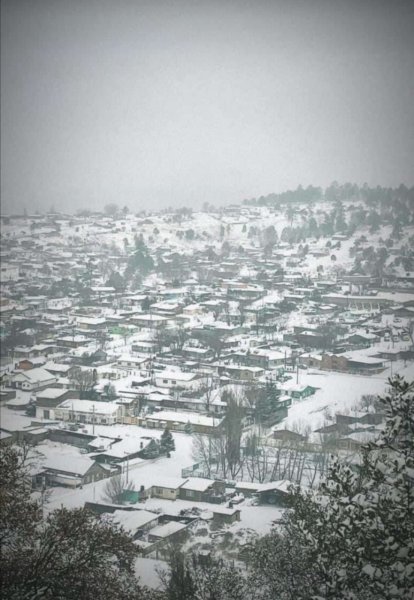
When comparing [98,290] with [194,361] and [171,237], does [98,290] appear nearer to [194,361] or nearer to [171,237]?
[194,361]

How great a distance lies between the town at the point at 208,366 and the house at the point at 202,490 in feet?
0.07

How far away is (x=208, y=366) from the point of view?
7.89 meters

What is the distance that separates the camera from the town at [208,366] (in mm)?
5668

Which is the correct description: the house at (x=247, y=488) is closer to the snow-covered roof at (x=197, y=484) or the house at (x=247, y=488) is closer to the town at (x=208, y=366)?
the town at (x=208, y=366)

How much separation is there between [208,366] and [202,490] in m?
2.49

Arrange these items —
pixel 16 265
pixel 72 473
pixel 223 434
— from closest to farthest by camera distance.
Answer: pixel 72 473 < pixel 223 434 < pixel 16 265

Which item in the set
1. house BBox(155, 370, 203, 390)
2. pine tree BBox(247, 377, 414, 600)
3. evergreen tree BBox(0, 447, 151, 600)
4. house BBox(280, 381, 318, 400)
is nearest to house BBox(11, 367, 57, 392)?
house BBox(155, 370, 203, 390)

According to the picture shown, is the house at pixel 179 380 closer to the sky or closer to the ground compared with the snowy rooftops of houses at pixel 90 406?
closer to the sky

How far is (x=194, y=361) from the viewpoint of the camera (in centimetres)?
805

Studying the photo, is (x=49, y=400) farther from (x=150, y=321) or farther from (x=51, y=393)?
(x=150, y=321)

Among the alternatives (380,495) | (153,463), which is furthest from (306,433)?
(380,495)

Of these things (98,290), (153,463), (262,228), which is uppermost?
(262,228)

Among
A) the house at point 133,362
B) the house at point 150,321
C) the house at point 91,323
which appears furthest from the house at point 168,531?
the house at point 91,323

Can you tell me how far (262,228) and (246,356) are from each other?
541 centimetres
